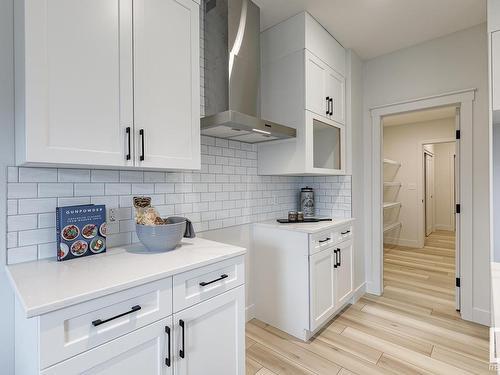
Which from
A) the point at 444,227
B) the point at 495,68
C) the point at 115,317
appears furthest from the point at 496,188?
the point at 444,227

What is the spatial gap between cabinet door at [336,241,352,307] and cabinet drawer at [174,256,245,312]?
141 centimetres

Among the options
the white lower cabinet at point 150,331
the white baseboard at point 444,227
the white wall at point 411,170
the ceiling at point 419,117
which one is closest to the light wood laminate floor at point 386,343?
the white lower cabinet at point 150,331

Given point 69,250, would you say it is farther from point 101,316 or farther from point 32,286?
point 101,316

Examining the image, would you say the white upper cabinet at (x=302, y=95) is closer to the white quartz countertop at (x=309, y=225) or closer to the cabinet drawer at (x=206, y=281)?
the white quartz countertop at (x=309, y=225)

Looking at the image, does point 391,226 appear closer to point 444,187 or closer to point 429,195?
point 429,195

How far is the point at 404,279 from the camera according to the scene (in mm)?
3549

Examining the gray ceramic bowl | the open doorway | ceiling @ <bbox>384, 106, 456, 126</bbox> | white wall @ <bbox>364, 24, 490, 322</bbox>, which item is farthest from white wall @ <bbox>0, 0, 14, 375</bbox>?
ceiling @ <bbox>384, 106, 456, 126</bbox>

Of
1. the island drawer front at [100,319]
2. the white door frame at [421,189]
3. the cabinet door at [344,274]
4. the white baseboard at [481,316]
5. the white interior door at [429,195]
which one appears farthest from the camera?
the white interior door at [429,195]

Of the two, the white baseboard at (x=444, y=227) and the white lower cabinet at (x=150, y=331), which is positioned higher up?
the white lower cabinet at (x=150, y=331)

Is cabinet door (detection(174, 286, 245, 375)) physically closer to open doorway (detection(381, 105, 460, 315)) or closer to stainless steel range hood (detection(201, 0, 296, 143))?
stainless steel range hood (detection(201, 0, 296, 143))

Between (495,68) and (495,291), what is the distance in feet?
4.40

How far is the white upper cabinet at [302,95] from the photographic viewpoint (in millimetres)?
2256

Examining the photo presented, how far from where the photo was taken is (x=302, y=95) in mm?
2246

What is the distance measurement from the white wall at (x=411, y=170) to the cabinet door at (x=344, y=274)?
3098 mm
